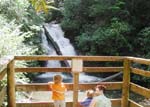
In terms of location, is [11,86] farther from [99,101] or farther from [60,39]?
[60,39]

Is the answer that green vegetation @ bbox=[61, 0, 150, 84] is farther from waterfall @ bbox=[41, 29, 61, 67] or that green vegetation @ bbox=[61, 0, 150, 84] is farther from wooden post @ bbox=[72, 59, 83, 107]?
wooden post @ bbox=[72, 59, 83, 107]

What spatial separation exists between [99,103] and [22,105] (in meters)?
1.84

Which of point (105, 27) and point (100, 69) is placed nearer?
point (100, 69)

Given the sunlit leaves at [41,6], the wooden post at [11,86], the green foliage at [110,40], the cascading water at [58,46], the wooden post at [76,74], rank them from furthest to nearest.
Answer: the green foliage at [110,40], the cascading water at [58,46], the wooden post at [76,74], the wooden post at [11,86], the sunlit leaves at [41,6]

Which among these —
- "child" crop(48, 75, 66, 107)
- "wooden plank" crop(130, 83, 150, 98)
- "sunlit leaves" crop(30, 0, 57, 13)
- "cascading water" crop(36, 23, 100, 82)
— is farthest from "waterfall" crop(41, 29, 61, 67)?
"sunlit leaves" crop(30, 0, 57, 13)

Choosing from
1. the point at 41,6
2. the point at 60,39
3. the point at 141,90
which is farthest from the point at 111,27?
the point at 41,6

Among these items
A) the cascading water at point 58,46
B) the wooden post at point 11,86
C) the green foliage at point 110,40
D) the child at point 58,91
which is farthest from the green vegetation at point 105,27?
the child at point 58,91

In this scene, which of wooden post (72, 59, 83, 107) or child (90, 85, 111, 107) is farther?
wooden post (72, 59, 83, 107)

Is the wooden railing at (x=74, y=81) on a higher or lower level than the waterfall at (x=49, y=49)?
higher

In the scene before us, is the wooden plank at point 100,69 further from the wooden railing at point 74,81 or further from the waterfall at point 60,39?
the waterfall at point 60,39

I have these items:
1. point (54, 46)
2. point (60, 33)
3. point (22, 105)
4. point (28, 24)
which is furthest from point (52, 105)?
point (60, 33)

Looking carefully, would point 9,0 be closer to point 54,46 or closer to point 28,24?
point 28,24

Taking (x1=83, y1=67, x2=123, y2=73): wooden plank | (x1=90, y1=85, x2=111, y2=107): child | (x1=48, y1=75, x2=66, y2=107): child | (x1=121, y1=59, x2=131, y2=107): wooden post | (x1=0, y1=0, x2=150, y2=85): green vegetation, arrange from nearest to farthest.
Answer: (x1=90, y1=85, x2=111, y2=107): child
(x1=48, y1=75, x2=66, y2=107): child
(x1=83, y1=67, x2=123, y2=73): wooden plank
(x1=121, y1=59, x2=131, y2=107): wooden post
(x1=0, y1=0, x2=150, y2=85): green vegetation

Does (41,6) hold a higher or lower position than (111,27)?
higher
